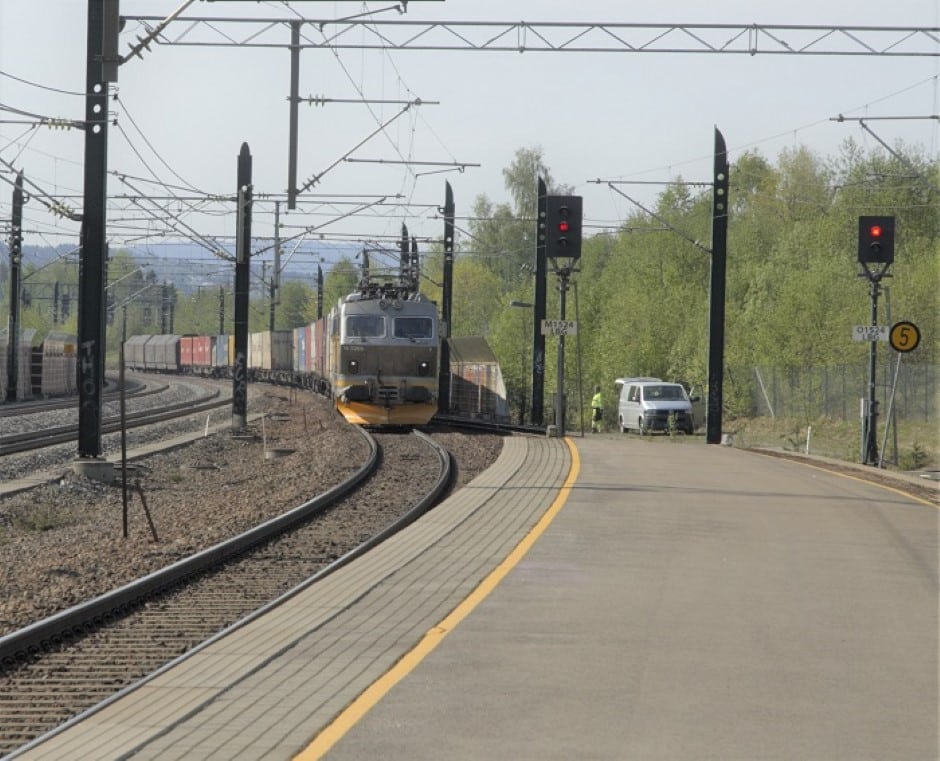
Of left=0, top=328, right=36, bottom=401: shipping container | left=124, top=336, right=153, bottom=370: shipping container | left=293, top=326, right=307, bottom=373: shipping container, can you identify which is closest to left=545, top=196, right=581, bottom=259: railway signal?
left=293, top=326, right=307, bottom=373: shipping container

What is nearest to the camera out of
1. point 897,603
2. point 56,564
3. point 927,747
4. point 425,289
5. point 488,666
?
point 927,747

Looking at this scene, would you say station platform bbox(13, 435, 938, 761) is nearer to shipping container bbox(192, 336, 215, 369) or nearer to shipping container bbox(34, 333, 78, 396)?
shipping container bbox(34, 333, 78, 396)

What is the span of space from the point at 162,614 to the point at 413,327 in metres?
26.0

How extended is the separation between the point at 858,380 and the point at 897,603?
35.9 meters

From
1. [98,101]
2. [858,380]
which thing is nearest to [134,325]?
[858,380]

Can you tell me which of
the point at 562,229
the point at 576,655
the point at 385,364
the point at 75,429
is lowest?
the point at 75,429

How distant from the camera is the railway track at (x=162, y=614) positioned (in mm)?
8828

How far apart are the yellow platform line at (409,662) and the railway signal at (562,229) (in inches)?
617

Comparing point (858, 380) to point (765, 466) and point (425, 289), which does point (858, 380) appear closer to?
point (765, 466)

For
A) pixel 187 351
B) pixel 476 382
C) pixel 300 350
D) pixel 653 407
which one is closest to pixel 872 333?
pixel 653 407

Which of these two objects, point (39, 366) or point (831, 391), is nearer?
point (831, 391)

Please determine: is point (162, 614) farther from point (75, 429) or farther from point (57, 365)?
point (57, 365)

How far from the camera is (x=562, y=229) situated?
99.7 ft

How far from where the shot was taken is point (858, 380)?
151 ft
